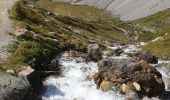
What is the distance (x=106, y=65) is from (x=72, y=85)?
6198 mm

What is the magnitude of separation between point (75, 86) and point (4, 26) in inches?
1369

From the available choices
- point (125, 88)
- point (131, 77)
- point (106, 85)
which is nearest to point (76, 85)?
point (106, 85)

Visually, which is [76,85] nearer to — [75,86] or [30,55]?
[75,86]

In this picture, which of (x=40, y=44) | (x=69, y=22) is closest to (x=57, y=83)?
(x=40, y=44)

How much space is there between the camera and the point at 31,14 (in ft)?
393

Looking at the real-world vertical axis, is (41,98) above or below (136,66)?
below

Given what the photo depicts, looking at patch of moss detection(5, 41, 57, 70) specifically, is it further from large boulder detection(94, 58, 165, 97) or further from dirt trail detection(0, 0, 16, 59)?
large boulder detection(94, 58, 165, 97)

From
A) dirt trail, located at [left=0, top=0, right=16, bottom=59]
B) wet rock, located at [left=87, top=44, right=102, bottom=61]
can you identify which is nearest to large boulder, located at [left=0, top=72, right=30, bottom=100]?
dirt trail, located at [left=0, top=0, right=16, bottom=59]

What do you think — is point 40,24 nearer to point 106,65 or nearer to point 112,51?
point 112,51

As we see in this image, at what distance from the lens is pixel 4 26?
91000 mm

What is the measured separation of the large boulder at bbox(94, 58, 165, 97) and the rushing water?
1.30 m

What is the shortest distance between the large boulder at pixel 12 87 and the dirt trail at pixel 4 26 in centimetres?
1522

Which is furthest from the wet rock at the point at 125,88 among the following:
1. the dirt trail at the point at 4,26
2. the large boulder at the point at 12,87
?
the dirt trail at the point at 4,26

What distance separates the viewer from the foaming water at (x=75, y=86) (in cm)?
5816
